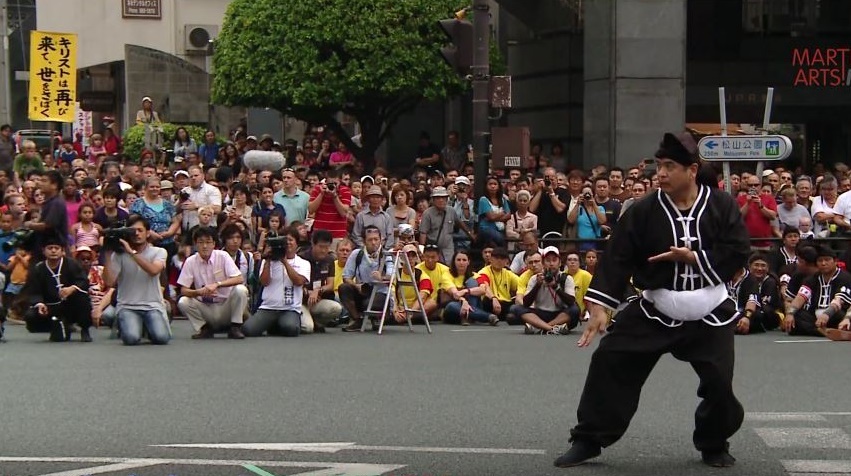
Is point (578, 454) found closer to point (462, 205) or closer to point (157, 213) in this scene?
point (157, 213)

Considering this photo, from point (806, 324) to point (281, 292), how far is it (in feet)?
19.2

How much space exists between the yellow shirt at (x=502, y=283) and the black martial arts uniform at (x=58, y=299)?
4.94 m

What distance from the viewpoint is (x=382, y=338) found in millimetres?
15789

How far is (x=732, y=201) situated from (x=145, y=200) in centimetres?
1136

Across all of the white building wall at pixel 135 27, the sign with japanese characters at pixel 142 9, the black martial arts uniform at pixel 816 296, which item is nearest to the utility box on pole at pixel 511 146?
the black martial arts uniform at pixel 816 296

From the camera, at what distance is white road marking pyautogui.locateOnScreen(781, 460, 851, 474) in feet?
25.3

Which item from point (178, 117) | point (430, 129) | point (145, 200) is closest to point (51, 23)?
point (178, 117)

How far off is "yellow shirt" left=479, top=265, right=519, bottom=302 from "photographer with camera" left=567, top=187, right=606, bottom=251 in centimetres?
120

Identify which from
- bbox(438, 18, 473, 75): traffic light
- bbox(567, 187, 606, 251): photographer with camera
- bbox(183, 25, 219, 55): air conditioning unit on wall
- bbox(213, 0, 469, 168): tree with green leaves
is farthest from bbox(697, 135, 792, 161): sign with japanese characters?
bbox(183, 25, 219, 55): air conditioning unit on wall

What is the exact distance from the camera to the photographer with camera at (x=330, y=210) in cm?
1855

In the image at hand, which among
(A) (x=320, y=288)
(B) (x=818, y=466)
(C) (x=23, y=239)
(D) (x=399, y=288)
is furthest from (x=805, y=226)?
(B) (x=818, y=466)

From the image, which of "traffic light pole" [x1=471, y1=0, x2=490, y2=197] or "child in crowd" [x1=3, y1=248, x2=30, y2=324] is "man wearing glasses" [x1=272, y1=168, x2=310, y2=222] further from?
"child in crowd" [x1=3, y1=248, x2=30, y2=324]

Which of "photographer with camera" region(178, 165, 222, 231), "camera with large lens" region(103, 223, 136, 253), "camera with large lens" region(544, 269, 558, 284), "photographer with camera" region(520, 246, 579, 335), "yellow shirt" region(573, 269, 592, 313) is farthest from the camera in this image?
"photographer with camera" region(178, 165, 222, 231)

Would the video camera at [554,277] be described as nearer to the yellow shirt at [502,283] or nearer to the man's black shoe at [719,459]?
the yellow shirt at [502,283]
